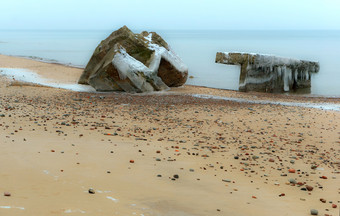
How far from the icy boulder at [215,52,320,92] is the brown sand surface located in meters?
4.44

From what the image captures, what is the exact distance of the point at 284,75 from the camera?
15.7 metres

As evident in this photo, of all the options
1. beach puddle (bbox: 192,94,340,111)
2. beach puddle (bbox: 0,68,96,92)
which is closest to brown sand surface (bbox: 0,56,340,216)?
beach puddle (bbox: 192,94,340,111)

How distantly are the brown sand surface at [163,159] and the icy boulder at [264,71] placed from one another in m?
→ 4.44

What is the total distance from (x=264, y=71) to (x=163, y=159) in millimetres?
10172

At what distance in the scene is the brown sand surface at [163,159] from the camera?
161 inches

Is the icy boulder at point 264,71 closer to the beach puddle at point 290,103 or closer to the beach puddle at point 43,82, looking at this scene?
the beach puddle at point 290,103

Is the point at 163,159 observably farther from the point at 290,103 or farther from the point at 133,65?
Result: the point at 290,103

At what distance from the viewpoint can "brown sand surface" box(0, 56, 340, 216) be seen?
408cm

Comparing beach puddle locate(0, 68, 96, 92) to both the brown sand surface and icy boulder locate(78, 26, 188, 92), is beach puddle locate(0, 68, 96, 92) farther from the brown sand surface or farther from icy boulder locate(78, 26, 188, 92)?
the brown sand surface

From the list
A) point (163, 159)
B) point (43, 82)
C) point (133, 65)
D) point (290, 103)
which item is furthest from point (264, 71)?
point (163, 159)

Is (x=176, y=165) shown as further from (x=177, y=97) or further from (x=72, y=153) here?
(x=177, y=97)

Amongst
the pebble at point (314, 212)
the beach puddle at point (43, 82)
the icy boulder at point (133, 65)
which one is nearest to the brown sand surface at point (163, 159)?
the pebble at point (314, 212)

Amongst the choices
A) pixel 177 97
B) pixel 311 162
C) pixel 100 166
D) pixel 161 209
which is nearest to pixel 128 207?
pixel 161 209

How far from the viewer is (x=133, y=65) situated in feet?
41.5
